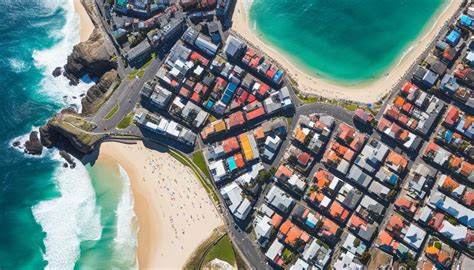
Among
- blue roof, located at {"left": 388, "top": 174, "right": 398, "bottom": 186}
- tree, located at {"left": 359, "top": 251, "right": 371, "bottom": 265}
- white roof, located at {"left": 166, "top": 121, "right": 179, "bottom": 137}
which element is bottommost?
tree, located at {"left": 359, "top": 251, "right": 371, "bottom": 265}

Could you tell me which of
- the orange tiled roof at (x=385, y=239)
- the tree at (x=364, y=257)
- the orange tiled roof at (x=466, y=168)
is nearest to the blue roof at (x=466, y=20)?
the orange tiled roof at (x=466, y=168)

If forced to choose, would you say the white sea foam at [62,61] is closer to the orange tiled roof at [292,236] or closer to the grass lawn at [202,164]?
the grass lawn at [202,164]

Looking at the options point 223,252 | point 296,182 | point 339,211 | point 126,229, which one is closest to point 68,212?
point 126,229

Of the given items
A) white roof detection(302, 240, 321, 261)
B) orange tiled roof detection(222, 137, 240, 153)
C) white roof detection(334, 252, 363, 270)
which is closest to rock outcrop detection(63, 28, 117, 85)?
orange tiled roof detection(222, 137, 240, 153)

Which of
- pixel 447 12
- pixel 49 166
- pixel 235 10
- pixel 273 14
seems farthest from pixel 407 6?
pixel 49 166

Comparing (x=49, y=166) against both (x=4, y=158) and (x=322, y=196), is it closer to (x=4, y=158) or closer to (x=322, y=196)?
(x=4, y=158)

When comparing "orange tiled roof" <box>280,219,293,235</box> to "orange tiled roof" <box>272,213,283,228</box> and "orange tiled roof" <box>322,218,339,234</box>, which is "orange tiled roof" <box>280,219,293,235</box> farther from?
"orange tiled roof" <box>322,218,339,234</box>
